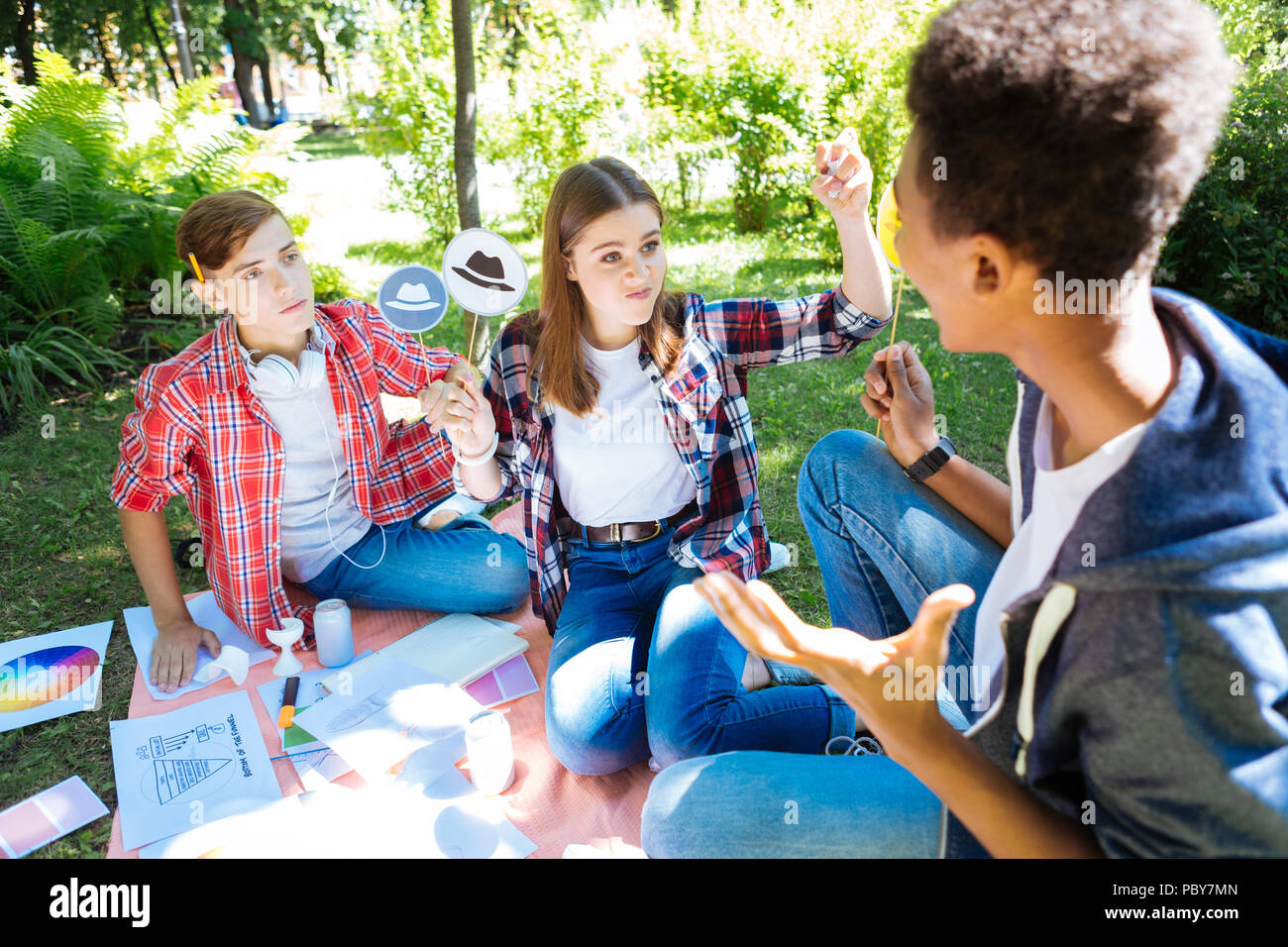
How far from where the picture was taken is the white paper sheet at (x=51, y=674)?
285 cm

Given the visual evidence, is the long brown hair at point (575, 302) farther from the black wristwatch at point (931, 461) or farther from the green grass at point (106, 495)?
the green grass at point (106, 495)

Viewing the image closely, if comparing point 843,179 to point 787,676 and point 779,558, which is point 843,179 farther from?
point 779,558

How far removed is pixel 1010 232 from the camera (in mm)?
1244

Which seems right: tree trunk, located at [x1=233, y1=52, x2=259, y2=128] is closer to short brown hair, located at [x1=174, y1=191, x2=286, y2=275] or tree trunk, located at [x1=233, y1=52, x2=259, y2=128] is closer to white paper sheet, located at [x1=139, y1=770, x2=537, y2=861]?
short brown hair, located at [x1=174, y1=191, x2=286, y2=275]

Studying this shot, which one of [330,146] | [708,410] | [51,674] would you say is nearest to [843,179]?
[708,410]

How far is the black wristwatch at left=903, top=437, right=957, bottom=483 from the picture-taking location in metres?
2.21

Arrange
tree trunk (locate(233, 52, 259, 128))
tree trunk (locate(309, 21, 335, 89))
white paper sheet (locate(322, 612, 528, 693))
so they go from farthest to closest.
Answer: tree trunk (locate(309, 21, 335, 89)) < tree trunk (locate(233, 52, 259, 128)) < white paper sheet (locate(322, 612, 528, 693))

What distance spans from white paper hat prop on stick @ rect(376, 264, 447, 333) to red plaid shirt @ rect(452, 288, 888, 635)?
1.51 feet

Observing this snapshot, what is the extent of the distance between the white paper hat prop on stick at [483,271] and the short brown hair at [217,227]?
2.12ft

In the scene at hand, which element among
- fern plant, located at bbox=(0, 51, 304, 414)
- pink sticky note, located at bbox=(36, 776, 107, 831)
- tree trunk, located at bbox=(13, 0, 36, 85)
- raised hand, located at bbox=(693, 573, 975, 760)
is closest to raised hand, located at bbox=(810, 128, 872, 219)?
raised hand, located at bbox=(693, 573, 975, 760)

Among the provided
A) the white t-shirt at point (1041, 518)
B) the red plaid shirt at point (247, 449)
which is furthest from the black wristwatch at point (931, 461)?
the red plaid shirt at point (247, 449)

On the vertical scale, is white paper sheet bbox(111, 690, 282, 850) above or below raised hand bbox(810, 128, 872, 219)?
below

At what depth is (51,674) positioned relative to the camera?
9.86ft
